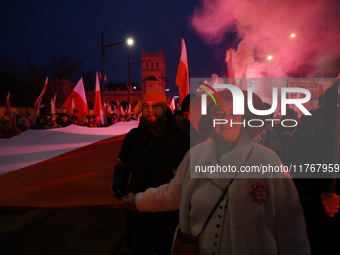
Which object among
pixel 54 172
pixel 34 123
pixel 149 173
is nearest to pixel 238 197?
pixel 149 173

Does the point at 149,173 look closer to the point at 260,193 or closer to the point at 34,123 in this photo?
the point at 260,193

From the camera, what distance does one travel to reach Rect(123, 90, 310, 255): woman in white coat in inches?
54.6

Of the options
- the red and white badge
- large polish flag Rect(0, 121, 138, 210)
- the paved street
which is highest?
the red and white badge

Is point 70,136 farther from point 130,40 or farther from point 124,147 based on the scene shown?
point 130,40

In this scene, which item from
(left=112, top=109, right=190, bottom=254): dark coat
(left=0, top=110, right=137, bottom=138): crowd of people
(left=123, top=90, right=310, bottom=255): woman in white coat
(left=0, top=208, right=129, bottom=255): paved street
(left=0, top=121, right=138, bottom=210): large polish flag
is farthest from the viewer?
(left=0, top=110, right=137, bottom=138): crowd of people

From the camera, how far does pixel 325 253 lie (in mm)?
2924

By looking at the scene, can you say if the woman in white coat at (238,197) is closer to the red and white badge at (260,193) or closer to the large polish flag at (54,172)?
the red and white badge at (260,193)

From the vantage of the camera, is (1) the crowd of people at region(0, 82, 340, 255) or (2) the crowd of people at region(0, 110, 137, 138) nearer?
(1) the crowd of people at region(0, 82, 340, 255)

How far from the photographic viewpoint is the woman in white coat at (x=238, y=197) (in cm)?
139

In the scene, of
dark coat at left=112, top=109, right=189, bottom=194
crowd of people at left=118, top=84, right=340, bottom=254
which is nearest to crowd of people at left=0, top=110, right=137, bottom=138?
dark coat at left=112, top=109, right=189, bottom=194

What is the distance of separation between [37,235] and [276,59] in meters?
32.1

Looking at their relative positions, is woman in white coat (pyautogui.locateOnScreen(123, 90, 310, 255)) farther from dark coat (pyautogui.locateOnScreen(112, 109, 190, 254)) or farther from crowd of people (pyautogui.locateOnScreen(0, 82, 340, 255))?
dark coat (pyautogui.locateOnScreen(112, 109, 190, 254))

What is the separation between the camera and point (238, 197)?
1.44 metres

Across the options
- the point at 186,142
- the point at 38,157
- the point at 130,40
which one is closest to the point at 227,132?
the point at 186,142
